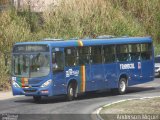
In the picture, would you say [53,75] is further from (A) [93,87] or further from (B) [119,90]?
(B) [119,90]

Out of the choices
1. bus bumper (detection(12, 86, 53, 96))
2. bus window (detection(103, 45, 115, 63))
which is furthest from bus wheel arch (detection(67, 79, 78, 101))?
bus window (detection(103, 45, 115, 63))

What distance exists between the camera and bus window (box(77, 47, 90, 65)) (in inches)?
965

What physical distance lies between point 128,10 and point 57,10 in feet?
39.4

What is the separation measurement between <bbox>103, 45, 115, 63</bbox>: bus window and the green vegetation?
7.58 m

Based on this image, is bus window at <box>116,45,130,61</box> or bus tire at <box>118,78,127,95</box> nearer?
bus window at <box>116,45,130,61</box>

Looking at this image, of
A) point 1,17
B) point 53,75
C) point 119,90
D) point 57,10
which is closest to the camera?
point 53,75

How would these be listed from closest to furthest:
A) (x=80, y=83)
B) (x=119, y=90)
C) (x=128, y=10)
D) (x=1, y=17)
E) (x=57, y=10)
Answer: (x=80, y=83) → (x=119, y=90) → (x=1, y=17) → (x=57, y=10) → (x=128, y=10)

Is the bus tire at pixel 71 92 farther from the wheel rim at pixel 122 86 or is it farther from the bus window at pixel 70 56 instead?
the wheel rim at pixel 122 86

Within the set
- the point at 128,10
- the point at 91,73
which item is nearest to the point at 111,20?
the point at 128,10

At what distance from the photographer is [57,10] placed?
140ft

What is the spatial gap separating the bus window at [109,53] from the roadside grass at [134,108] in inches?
168

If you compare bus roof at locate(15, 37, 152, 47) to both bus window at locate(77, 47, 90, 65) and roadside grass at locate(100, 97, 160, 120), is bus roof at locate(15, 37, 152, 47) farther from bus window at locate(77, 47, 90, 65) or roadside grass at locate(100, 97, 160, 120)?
roadside grass at locate(100, 97, 160, 120)

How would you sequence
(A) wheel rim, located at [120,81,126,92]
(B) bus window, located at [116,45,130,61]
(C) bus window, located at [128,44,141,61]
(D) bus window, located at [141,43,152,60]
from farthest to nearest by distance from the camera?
(D) bus window, located at [141,43,152,60]
(C) bus window, located at [128,44,141,61]
(A) wheel rim, located at [120,81,126,92]
(B) bus window, located at [116,45,130,61]

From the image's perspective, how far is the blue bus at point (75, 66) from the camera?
22.8 m
